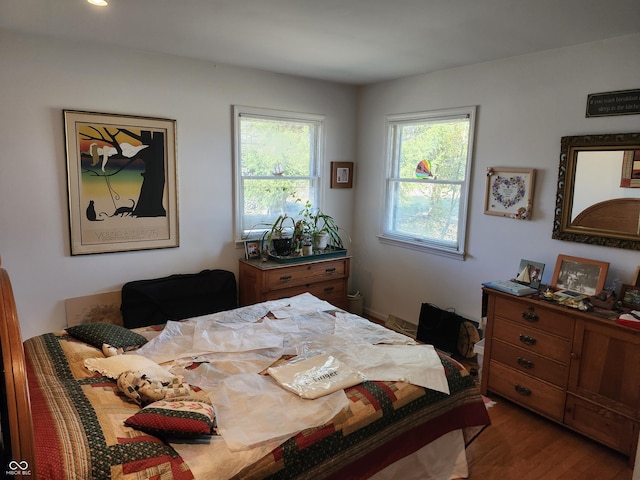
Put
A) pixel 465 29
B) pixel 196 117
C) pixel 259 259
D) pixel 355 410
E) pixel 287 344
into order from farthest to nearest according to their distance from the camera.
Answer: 1. pixel 259 259
2. pixel 196 117
3. pixel 465 29
4. pixel 287 344
5. pixel 355 410

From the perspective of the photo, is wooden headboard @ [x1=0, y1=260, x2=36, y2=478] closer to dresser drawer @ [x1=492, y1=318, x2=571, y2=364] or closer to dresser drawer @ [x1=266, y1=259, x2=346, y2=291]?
dresser drawer @ [x1=492, y1=318, x2=571, y2=364]

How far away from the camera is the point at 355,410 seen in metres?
1.75

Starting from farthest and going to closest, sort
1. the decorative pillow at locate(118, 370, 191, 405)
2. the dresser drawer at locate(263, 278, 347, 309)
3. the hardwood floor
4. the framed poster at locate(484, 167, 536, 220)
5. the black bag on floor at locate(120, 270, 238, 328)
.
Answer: the dresser drawer at locate(263, 278, 347, 309)
the black bag on floor at locate(120, 270, 238, 328)
the framed poster at locate(484, 167, 536, 220)
the hardwood floor
the decorative pillow at locate(118, 370, 191, 405)

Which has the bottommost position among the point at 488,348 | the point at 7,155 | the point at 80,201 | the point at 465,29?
the point at 488,348

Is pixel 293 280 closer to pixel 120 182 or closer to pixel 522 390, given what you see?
pixel 120 182

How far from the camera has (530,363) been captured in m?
2.73

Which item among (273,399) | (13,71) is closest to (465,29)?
(273,399)

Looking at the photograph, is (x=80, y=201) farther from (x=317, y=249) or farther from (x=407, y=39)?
(x=407, y=39)

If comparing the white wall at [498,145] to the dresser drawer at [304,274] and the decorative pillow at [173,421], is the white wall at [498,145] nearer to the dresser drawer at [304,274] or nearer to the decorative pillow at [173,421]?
the dresser drawer at [304,274]

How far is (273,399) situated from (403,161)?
296cm

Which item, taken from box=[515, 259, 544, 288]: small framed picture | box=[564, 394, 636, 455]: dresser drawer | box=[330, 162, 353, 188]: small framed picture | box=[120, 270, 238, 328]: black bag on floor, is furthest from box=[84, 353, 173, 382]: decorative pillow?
box=[330, 162, 353, 188]: small framed picture

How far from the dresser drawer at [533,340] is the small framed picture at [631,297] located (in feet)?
1.35

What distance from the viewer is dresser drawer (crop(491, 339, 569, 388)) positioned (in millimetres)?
2586

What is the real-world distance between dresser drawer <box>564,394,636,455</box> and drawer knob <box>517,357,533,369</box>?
0.27 m
